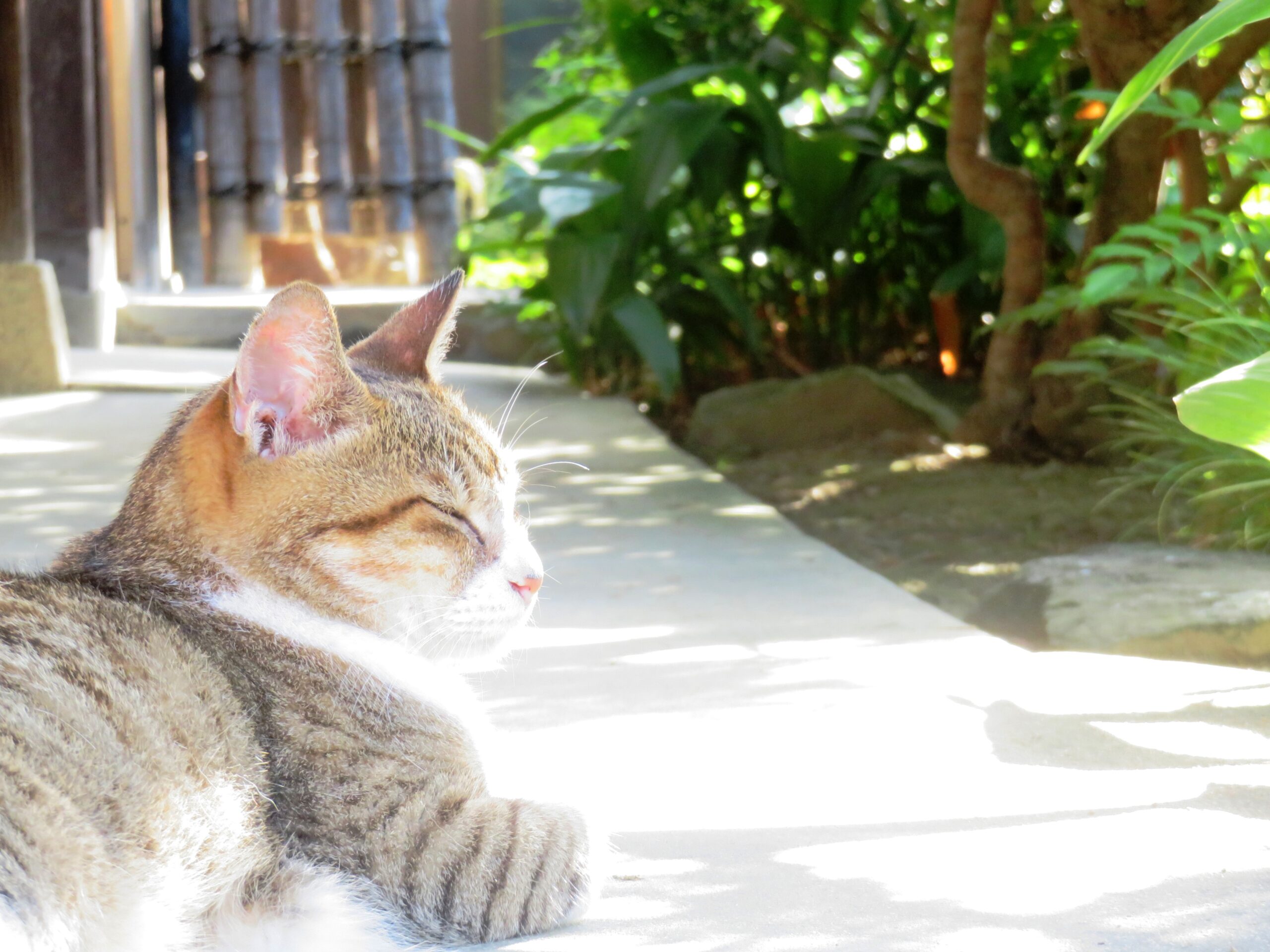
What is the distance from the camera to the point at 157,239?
30.9ft

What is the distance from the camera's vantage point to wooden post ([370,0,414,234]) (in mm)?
10250

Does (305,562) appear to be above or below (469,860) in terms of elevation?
above

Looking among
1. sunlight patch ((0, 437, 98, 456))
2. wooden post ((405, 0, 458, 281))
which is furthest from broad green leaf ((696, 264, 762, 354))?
wooden post ((405, 0, 458, 281))

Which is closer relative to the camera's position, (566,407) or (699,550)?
(699,550)

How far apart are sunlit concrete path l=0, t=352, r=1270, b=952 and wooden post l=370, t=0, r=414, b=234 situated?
6.81 m

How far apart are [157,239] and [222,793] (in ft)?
28.3

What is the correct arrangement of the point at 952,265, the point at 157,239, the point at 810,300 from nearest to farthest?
Answer: the point at 952,265
the point at 810,300
the point at 157,239

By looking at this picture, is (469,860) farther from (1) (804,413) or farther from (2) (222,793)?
(1) (804,413)

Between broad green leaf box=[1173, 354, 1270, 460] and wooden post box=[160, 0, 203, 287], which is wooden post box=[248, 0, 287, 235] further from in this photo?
broad green leaf box=[1173, 354, 1270, 460]

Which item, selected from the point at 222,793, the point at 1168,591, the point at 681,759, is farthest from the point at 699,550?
the point at 222,793

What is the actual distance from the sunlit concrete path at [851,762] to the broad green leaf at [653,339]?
6.02ft

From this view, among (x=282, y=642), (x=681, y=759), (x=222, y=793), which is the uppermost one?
(x=282, y=642)

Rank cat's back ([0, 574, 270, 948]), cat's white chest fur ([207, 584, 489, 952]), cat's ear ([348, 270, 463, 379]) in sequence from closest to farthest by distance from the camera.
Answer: cat's back ([0, 574, 270, 948]) < cat's white chest fur ([207, 584, 489, 952]) < cat's ear ([348, 270, 463, 379])

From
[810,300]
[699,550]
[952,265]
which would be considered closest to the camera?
[699,550]
